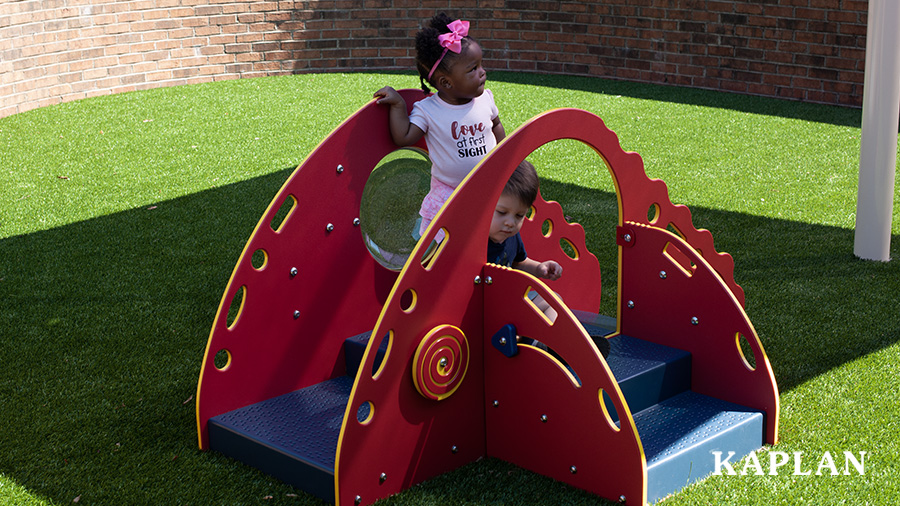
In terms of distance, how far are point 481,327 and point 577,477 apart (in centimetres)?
60

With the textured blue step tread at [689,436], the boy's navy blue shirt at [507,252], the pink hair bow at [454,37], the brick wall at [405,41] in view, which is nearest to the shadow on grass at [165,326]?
the textured blue step tread at [689,436]

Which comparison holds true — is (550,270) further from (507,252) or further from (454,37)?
(454,37)

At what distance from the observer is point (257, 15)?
40.7 feet

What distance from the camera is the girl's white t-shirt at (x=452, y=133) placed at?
3865mm

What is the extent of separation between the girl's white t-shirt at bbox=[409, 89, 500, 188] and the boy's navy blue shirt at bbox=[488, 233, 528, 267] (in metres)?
0.37

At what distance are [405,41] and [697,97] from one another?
414 cm

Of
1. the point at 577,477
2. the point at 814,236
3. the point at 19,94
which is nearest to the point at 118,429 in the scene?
the point at 577,477

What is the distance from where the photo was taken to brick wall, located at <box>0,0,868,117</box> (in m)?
10.3

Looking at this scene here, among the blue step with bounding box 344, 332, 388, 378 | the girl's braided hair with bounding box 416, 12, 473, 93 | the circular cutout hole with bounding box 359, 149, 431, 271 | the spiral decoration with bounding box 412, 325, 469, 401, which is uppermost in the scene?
the girl's braided hair with bounding box 416, 12, 473, 93

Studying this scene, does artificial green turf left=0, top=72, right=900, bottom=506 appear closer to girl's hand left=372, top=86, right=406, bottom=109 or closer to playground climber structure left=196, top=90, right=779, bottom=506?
playground climber structure left=196, top=90, right=779, bottom=506

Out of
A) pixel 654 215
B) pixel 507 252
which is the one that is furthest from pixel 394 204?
pixel 654 215

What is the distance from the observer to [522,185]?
3.44 metres

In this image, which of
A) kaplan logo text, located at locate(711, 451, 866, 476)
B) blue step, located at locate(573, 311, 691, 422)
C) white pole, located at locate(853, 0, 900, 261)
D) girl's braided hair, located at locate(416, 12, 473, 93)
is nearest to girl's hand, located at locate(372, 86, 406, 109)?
girl's braided hair, located at locate(416, 12, 473, 93)

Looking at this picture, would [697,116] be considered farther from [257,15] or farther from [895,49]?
[257,15]
